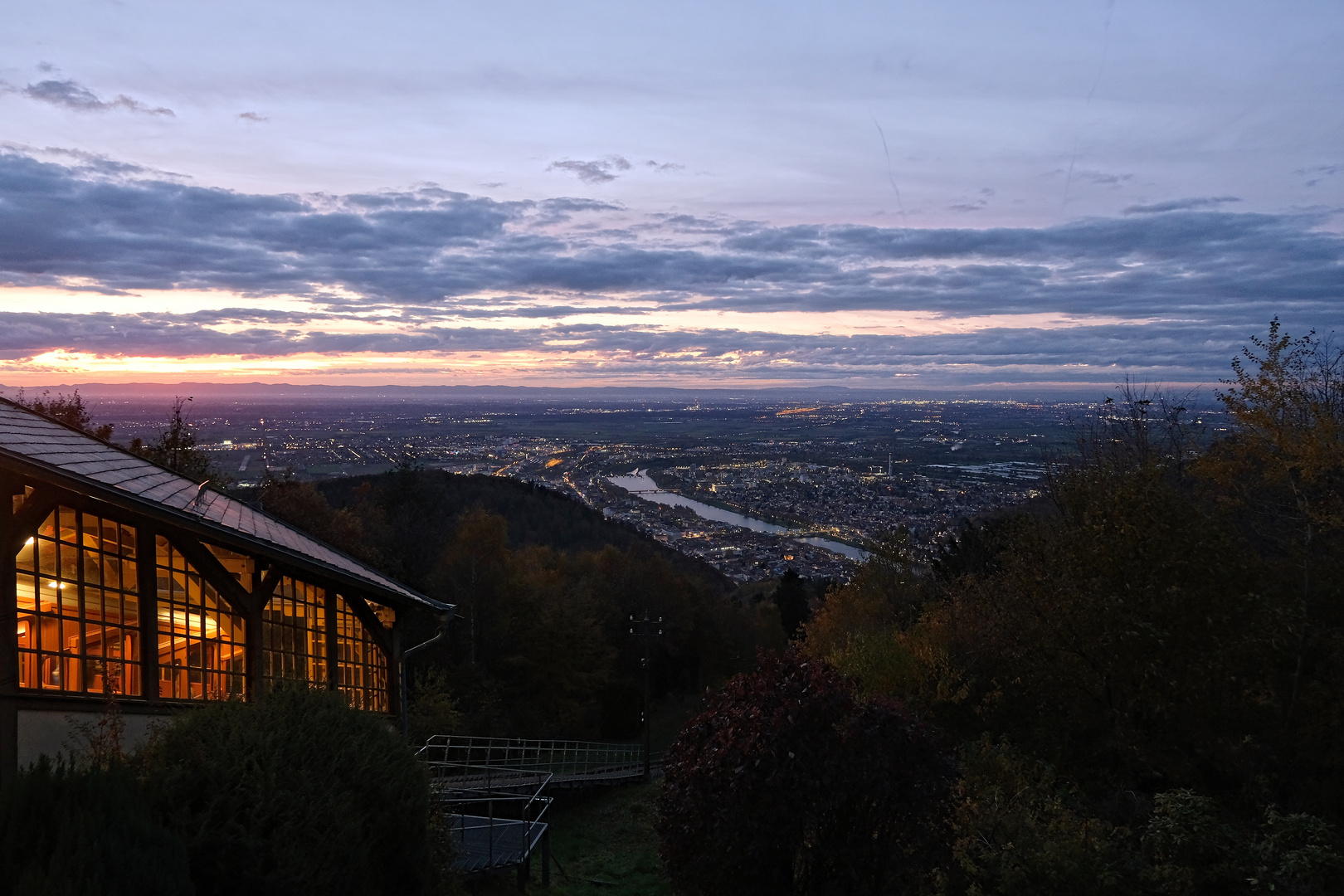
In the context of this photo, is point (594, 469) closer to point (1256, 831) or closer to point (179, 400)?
point (179, 400)

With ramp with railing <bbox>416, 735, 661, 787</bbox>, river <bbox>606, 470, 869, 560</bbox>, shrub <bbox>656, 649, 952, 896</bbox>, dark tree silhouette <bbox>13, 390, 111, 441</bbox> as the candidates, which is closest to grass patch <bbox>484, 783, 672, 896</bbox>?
ramp with railing <bbox>416, 735, 661, 787</bbox>

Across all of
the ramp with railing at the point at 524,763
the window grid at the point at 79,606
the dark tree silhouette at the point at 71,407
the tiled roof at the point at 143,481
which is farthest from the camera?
the dark tree silhouette at the point at 71,407

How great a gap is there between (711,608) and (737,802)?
46700mm

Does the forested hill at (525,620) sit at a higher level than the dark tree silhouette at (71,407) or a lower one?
lower

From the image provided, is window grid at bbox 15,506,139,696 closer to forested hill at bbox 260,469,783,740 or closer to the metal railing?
the metal railing

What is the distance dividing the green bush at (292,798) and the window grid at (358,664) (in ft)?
22.9

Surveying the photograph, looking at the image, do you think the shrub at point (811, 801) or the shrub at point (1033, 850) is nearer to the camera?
the shrub at point (811, 801)

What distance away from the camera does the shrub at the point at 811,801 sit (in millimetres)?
8266

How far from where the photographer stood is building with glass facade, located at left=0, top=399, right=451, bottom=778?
28.5ft

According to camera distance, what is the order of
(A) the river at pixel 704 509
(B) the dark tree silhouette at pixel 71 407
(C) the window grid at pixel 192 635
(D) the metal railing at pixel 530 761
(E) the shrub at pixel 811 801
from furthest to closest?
(A) the river at pixel 704 509 → (B) the dark tree silhouette at pixel 71 407 → (D) the metal railing at pixel 530 761 → (C) the window grid at pixel 192 635 → (E) the shrub at pixel 811 801

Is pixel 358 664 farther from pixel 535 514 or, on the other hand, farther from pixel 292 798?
pixel 535 514

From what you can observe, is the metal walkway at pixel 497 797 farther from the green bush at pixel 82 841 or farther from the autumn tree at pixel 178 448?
the autumn tree at pixel 178 448

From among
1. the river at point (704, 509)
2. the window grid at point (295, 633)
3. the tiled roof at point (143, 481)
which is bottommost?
the river at point (704, 509)

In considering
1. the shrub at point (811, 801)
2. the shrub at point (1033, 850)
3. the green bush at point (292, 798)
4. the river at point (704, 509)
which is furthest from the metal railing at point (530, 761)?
the river at point (704, 509)
